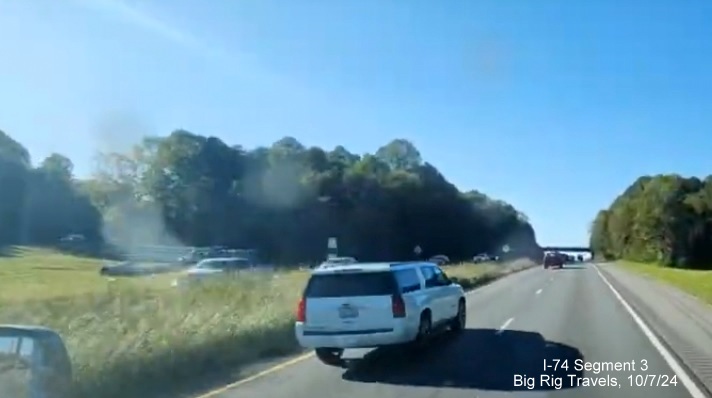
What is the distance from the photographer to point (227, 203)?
8712 centimetres

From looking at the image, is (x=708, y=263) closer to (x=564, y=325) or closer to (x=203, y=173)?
(x=203, y=173)

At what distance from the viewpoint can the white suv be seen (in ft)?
49.9

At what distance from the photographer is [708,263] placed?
127m

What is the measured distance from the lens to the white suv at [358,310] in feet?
49.9

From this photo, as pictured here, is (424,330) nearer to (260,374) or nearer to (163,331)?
(260,374)

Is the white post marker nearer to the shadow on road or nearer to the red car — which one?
the shadow on road

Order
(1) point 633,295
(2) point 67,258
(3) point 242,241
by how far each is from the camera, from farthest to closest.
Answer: (3) point 242,241, (2) point 67,258, (1) point 633,295

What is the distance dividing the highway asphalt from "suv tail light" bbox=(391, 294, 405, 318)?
0.80 m

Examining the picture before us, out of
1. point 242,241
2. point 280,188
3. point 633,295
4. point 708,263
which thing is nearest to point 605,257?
point 708,263

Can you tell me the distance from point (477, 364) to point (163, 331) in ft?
18.4

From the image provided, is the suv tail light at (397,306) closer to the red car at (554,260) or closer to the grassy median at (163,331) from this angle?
the grassy median at (163,331)

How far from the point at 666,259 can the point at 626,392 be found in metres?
113

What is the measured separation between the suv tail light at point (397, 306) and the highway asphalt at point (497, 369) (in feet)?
2.62

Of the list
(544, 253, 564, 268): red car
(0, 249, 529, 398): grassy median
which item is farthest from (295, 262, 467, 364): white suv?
(544, 253, 564, 268): red car
